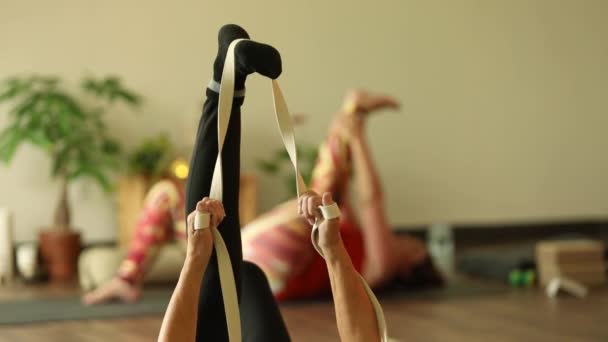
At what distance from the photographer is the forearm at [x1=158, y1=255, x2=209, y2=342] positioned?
113 cm

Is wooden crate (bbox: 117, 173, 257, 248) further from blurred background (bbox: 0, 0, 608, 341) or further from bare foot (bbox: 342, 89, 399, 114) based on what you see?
bare foot (bbox: 342, 89, 399, 114)

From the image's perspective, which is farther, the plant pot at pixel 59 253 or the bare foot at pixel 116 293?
the plant pot at pixel 59 253

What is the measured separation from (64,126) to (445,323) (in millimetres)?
1987

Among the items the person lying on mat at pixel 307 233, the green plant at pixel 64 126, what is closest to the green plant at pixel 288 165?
the green plant at pixel 64 126

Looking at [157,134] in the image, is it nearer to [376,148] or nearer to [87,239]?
[87,239]

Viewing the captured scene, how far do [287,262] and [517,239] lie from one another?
2403mm

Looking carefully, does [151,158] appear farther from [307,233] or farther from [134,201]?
[307,233]

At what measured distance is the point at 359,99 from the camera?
2.85 metres

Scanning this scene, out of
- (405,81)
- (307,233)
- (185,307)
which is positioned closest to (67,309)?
(307,233)

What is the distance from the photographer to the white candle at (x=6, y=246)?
357 cm

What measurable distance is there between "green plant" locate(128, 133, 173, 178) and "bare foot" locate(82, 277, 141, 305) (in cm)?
104

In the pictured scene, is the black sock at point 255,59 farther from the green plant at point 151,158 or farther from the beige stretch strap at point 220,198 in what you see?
the green plant at point 151,158

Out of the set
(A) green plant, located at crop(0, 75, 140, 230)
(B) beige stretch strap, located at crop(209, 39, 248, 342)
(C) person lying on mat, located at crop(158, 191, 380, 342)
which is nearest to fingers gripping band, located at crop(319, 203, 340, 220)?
(C) person lying on mat, located at crop(158, 191, 380, 342)

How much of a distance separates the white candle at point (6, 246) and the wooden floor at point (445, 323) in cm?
121
